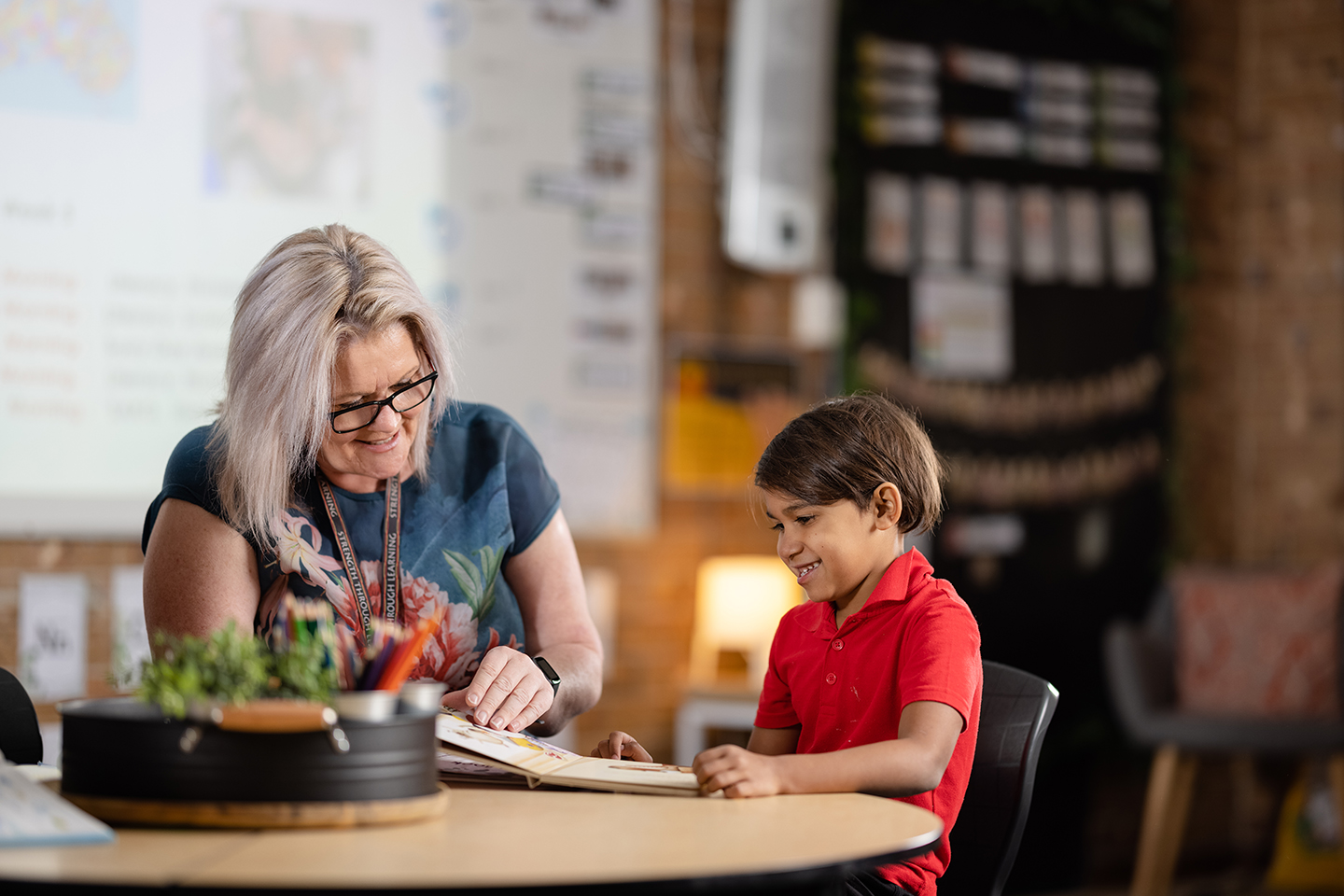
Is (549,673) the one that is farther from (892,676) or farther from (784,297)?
(784,297)

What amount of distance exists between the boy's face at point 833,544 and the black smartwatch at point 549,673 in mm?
353

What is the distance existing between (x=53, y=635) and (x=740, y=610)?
181 cm

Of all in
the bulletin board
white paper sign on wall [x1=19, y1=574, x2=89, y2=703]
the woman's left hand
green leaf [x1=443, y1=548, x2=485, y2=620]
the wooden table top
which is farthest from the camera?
the bulletin board

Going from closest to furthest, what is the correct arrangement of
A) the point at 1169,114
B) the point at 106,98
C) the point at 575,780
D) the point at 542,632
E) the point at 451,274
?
the point at 575,780 < the point at 542,632 < the point at 106,98 < the point at 451,274 < the point at 1169,114

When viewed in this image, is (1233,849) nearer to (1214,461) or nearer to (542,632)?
(1214,461)

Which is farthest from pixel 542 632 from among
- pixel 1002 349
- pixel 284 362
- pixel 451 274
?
pixel 1002 349

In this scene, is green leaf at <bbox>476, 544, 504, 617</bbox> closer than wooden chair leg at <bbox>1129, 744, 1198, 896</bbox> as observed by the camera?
Yes

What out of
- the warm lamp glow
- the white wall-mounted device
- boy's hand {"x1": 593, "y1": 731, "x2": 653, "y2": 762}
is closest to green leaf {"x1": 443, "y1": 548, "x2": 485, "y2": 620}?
boy's hand {"x1": 593, "y1": 731, "x2": 653, "y2": 762}

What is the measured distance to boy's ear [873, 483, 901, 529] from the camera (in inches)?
68.9

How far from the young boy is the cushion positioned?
9.36 feet

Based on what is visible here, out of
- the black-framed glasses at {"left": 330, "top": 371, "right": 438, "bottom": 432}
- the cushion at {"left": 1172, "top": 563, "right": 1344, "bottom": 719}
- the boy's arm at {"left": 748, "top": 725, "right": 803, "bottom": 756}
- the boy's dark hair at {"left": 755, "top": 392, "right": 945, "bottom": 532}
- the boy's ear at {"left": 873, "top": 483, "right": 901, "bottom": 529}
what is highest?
the black-framed glasses at {"left": 330, "top": 371, "right": 438, "bottom": 432}

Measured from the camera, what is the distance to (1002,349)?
464cm

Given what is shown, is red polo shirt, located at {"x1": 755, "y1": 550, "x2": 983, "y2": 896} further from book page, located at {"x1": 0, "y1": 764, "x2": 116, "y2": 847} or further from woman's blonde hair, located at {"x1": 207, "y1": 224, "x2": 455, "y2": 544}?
book page, located at {"x1": 0, "y1": 764, "x2": 116, "y2": 847}

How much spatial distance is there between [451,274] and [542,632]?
202 centimetres
